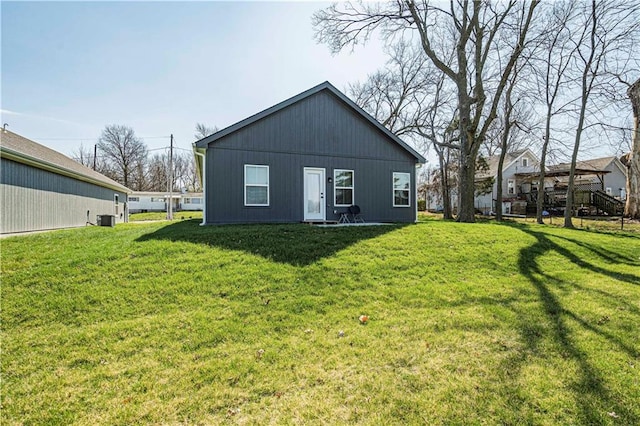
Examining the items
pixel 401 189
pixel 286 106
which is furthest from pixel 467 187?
pixel 286 106

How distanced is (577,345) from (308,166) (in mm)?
9289

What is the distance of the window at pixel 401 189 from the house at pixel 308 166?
4cm

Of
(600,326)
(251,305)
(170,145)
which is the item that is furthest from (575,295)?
(170,145)

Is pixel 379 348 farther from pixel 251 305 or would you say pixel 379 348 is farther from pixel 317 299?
pixel 251 305

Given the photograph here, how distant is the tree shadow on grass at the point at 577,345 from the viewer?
2.50 meters

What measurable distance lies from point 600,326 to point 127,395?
17.7ft

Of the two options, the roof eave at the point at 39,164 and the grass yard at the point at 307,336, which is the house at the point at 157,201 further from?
the grass yard at the point at 307,336

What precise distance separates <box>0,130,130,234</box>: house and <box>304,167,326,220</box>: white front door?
9.01 m

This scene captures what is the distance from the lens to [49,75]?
1072 centimetres

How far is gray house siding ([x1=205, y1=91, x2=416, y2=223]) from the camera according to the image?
10.5 m

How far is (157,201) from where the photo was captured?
38.6 metres

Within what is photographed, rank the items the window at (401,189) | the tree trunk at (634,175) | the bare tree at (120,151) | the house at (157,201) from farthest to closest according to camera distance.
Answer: the bare tree at (120,151)
the house at (157,201)
the tree trunk at (634,175)
the window at (401,189)

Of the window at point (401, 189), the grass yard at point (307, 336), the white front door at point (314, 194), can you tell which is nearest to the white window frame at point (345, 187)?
the white front door at point (314, 194)

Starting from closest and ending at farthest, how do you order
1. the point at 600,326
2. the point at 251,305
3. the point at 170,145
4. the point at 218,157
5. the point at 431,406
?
1. the point at 431,406
2. the point at 600,326
3. the point at 251,305
4. the point at 218,157
5. the point at 170,145
